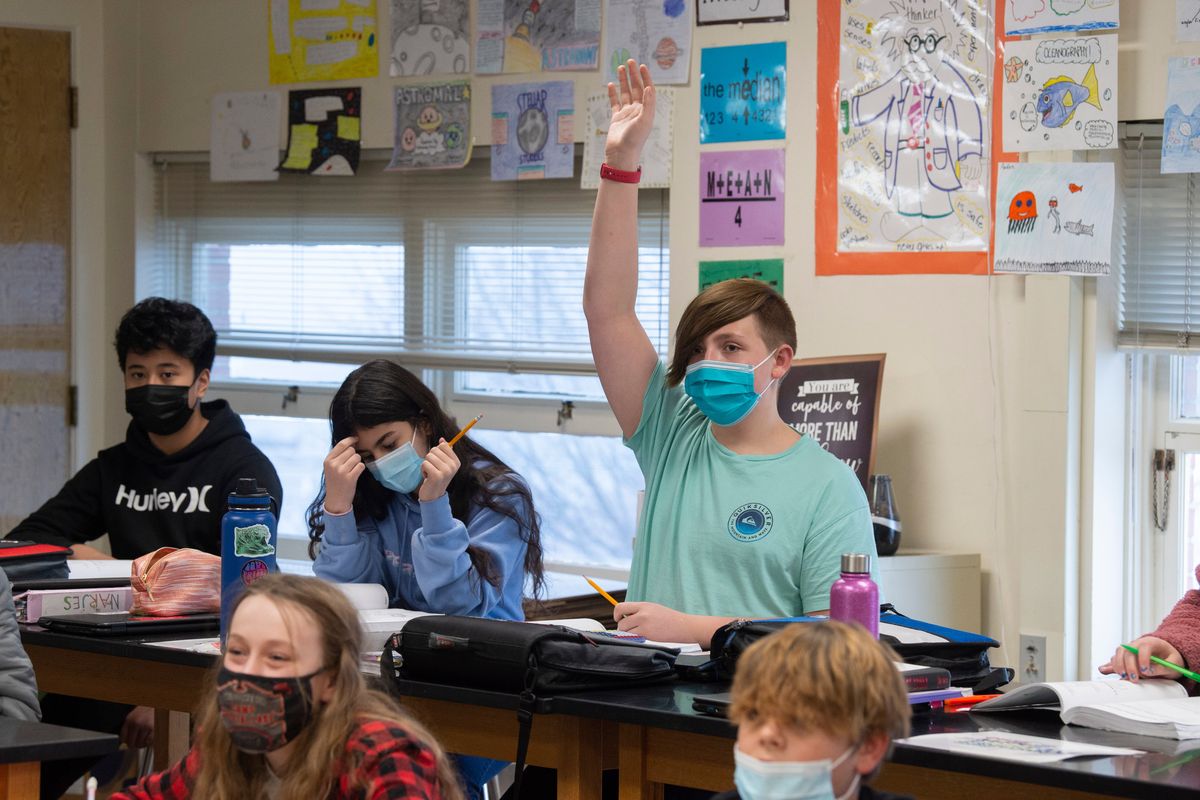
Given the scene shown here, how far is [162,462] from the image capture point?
137 inches

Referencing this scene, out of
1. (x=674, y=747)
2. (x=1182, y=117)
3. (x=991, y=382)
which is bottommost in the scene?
(x=674, y=747)

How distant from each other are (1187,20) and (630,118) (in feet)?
4.51

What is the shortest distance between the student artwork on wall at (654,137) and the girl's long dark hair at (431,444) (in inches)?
50.8

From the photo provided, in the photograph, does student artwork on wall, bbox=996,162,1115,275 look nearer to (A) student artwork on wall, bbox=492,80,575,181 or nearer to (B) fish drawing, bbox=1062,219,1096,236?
(B) fish drawing, bbox=1062,219,1096,236

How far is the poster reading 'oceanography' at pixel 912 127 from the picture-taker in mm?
3418

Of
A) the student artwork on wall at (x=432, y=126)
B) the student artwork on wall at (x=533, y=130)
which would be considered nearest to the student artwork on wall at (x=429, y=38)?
the student artwork on wall at (x=432, y=126)

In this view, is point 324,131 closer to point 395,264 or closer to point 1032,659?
point 395,264

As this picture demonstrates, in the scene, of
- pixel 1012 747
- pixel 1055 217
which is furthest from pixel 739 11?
pixel 1012 747

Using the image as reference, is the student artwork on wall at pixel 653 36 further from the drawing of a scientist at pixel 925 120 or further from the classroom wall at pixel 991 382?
the drawing of a scientist at pixel 925 120

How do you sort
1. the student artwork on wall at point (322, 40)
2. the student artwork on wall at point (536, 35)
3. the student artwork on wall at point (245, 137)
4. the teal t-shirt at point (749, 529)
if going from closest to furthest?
the teal t-shirt at point (749, 529) → the student artwork on wall at point (536, 35) → the student artwork on wall at point (322, 40) → the student artwork on wall at point (245, 137)

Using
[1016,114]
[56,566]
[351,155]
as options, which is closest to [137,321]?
[56,566]

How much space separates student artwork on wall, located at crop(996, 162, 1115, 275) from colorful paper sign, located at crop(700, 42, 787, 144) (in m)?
0.63

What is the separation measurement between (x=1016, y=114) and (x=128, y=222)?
2998 mm

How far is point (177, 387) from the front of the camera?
11.1ft
